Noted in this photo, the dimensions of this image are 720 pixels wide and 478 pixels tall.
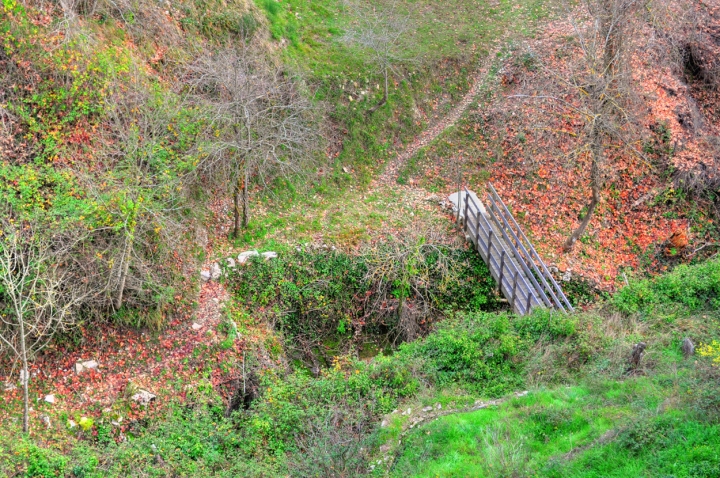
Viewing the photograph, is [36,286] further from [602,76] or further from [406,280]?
[602,76]

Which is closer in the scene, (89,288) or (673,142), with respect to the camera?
(89,288)

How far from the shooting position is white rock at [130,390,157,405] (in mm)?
12680

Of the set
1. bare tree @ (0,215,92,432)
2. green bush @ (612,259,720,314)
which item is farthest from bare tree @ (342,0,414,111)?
bare tree @ (0,215,92,432)

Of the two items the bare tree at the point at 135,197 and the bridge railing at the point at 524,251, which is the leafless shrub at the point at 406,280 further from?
the bare tree at the point at 135,197

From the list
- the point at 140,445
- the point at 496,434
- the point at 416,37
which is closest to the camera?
the point at 496,434

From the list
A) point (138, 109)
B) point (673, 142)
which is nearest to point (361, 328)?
point (138, 109)

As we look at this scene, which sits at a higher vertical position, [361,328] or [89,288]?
[89,288]

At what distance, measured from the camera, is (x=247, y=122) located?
579 inches

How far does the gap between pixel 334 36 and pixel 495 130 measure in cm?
705

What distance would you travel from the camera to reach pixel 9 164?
13359mm

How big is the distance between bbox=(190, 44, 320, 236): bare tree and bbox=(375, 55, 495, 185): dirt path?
270cm

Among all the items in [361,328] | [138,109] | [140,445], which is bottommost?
[140,445]

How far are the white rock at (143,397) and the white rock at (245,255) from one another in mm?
4507

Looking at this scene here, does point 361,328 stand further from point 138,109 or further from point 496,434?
point 138,109
